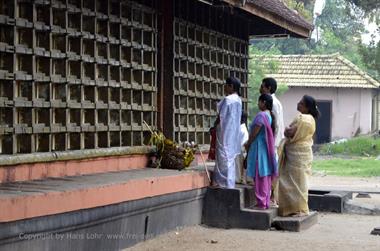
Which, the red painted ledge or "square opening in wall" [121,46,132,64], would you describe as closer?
the red painted ledge

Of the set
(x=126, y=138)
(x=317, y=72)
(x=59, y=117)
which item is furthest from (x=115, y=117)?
(x=317, y=72)

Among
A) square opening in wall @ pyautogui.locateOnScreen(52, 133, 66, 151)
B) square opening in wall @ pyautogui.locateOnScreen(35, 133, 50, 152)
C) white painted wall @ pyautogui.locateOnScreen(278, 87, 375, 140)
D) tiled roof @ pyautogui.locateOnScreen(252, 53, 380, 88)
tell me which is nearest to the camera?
square opening in wall @ pyautogui.locateOnScreen(35, 133, 50, 152)

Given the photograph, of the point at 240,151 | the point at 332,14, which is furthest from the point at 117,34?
the point at 332,14

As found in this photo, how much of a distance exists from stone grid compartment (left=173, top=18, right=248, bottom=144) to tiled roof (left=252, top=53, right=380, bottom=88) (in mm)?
23206

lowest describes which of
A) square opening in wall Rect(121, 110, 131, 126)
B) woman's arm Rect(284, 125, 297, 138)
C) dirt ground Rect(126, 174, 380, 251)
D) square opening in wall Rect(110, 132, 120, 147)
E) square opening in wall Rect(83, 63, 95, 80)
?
dirt ground Rect(126, 174, 380, 251)

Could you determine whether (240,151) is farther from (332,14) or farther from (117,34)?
(332,14)

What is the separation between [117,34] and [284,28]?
481cm

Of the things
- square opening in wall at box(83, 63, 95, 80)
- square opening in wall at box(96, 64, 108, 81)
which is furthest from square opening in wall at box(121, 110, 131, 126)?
square opening in wall at box(83, 63, 95, 80)

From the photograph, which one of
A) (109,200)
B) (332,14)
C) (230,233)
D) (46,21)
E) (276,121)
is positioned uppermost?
(332,14)

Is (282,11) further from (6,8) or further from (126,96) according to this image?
(6,8)

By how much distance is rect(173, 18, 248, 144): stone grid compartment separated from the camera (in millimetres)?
11656

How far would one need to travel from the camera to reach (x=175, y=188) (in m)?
9.43

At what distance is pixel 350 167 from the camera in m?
28.3

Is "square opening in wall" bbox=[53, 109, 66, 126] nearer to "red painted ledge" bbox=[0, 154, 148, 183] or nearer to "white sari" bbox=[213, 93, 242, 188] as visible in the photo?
"red painted ledge" bbox=[0, 154, 148, 183]
